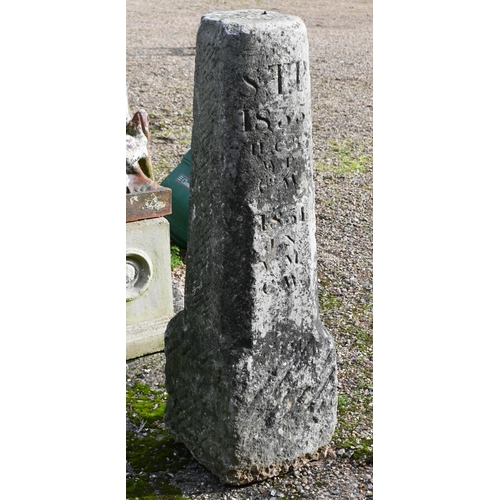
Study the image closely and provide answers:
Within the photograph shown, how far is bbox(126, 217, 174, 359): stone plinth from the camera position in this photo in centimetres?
452

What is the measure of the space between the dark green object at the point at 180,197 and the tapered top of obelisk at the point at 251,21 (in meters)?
2.68

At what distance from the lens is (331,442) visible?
12.6ft

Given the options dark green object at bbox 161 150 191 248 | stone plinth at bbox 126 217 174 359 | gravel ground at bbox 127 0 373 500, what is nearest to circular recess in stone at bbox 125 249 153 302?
stone plinth at bbox 126 217 174 359

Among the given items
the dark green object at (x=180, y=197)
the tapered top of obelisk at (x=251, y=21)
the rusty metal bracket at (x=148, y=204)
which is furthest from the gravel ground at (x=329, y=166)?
the tapered top of obelisk at (x=251, y=21)

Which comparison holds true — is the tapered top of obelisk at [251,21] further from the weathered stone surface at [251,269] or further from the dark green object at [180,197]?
the dark green object at [180,197]

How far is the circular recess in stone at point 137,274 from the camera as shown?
4535 millimetres

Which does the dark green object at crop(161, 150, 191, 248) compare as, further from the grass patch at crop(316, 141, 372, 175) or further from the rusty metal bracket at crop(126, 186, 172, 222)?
the grass patch at crop(316, 141, 372, 175)

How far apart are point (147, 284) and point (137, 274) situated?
0.09 metres

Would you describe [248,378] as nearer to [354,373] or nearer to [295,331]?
[295,331]

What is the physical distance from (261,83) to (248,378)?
1.26 metres

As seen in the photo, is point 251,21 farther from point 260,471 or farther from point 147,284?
point 147,284

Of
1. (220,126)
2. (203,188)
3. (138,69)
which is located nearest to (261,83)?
(220,126)

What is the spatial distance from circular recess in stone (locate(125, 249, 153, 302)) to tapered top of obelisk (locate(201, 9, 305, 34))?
5.92 ft

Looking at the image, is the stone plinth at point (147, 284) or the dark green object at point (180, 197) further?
the dark green object at point (180, 197)
